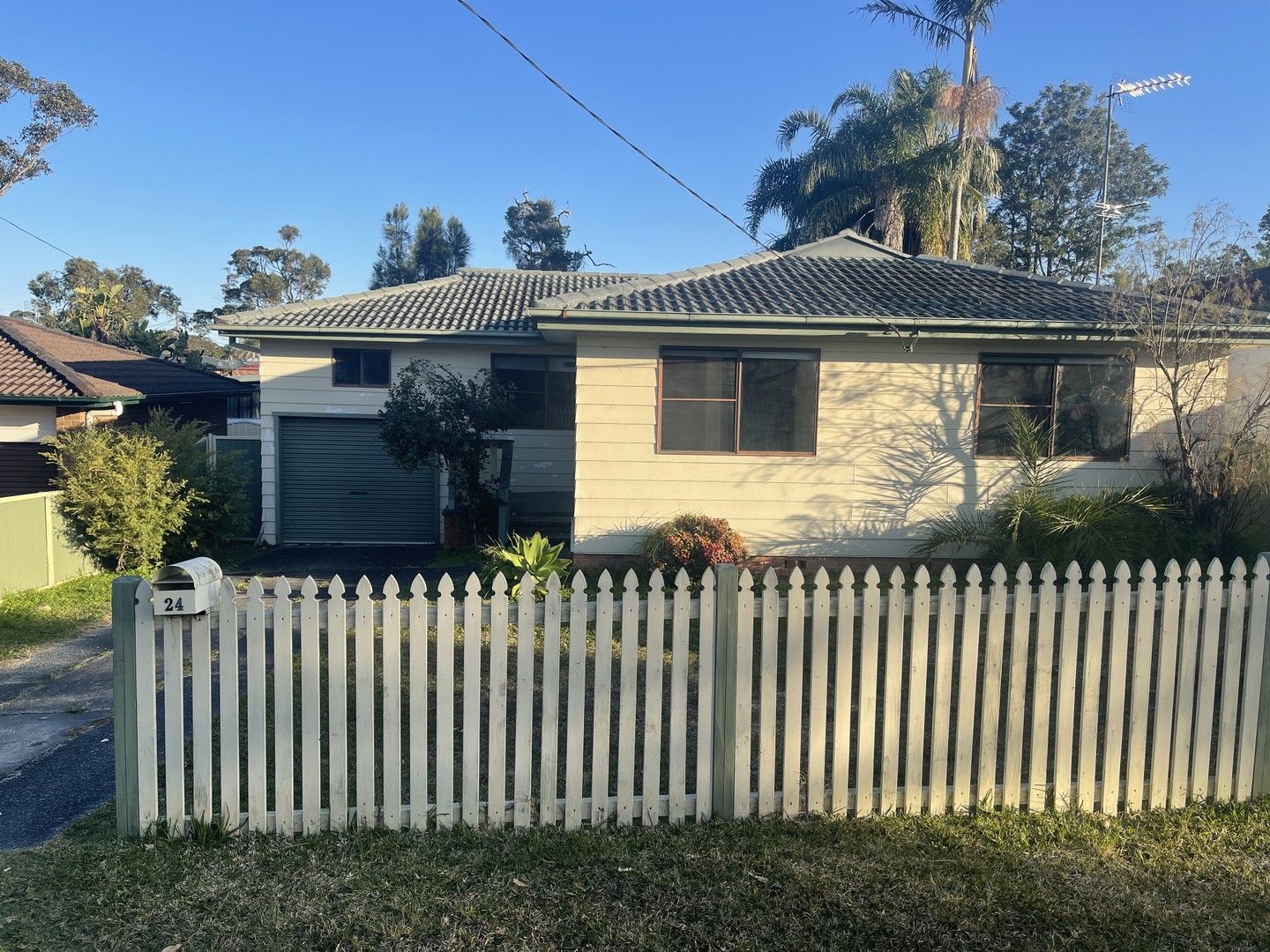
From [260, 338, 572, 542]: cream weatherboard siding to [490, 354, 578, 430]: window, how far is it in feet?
0.50

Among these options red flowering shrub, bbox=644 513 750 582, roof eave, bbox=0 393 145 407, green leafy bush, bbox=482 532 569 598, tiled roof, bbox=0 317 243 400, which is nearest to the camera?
green leafy bush, bbox=482 532 569 598

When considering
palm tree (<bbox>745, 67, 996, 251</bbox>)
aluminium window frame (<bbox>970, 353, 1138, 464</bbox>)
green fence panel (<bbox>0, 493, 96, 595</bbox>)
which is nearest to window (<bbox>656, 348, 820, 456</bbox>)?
aluminium window frame (<bbox>970, 353, 1138, 464</bbox>)

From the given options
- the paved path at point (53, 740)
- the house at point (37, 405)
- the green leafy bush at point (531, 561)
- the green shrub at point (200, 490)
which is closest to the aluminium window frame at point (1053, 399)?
the green leafy bush at point (531, 561)

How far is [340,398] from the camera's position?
47.5ft

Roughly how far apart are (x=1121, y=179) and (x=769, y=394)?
3812 cm

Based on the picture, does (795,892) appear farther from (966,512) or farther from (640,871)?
(966,512)

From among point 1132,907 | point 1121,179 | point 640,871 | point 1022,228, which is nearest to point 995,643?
point 1132,907

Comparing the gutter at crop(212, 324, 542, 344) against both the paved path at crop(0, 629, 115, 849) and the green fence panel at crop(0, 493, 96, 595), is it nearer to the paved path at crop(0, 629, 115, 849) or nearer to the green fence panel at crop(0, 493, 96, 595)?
the green fence panel at crop(0, 493, 96, 595)

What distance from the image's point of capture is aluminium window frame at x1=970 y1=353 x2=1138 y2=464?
1050 cm

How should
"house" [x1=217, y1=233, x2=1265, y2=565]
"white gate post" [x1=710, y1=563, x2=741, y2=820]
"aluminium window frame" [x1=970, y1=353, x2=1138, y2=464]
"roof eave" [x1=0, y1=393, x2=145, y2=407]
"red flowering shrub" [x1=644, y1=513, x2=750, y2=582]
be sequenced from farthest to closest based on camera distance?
"roof eave" [x1=0, y1=393, x2=145, y2=407]
"aluminium window frame" [x1=970, y1=353, x2=1138, y2=464]
"house" [x1=217, y1=233, x2=1265, y2=565]
"red flowering shrub" [x1=644, y1=513, x2=750, y2=582]
"white gate post" [x1=710, y1=563, x2=741, y2=820]

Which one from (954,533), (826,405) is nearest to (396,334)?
(826,405)

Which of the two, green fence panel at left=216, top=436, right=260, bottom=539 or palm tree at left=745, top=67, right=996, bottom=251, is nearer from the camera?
green fence panel at left=216, top=436, right=260, bottom=539

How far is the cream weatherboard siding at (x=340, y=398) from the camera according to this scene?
47.0ft

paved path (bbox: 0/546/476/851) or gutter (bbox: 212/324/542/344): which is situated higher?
gutter (bbox: 212/324/542/344)
